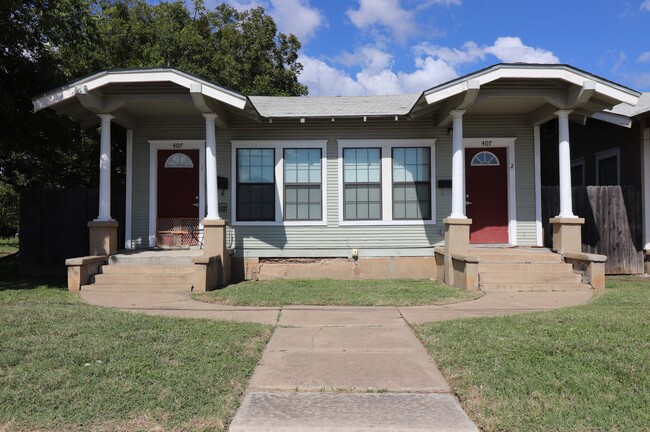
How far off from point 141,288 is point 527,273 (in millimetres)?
7520

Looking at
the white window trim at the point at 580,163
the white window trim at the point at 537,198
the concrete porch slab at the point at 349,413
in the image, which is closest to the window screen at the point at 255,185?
the white window trim at the point at 537,198

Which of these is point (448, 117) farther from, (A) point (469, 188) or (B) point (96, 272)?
(B) point (96, 272)

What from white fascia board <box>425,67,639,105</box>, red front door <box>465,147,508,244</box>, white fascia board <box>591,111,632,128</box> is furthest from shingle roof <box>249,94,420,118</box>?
white fascia board <box>591,111,632,128</box>

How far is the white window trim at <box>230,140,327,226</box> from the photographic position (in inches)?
448

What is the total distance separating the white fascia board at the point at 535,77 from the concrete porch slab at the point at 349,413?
22.7 feet

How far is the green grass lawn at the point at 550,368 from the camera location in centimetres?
350

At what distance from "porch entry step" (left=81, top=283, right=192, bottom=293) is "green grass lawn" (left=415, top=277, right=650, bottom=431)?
5010mm

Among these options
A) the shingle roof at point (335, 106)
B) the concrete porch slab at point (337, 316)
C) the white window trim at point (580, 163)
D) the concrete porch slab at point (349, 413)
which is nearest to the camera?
the concrete porch slab at point (349, 413)

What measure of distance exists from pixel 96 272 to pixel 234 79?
44.6ft

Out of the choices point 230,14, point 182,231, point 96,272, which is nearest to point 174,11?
point 230,14

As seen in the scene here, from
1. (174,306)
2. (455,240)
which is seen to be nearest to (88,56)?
(174,306)

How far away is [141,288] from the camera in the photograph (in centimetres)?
916

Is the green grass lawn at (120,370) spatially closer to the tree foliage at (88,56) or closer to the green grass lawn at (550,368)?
the green grass lawn at (550,368)

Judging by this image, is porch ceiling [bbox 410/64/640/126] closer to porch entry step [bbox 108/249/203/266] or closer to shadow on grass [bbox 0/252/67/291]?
porch entry step [bbox 108/249/203/266]
